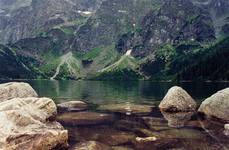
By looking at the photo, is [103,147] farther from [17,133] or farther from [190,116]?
[190,116]

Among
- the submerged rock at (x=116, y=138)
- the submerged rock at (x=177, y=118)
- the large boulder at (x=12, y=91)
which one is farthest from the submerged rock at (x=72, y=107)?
the submerged rock at (x=116, y=138)

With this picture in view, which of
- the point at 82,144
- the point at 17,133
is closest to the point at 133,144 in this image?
the point at 82,144

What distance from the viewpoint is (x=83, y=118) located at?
2093 inches

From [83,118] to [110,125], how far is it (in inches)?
281

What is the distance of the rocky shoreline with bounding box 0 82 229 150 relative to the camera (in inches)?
1252

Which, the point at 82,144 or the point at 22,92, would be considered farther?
the point at 22,92

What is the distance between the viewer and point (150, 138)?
37.9 metres

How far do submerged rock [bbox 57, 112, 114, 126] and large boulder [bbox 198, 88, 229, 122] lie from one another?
14.6 m

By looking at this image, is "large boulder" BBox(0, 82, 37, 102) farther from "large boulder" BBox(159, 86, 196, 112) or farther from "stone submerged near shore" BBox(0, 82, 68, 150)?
"large boulder" BBox(159, 86, 196, 112)

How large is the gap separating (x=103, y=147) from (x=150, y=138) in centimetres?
589

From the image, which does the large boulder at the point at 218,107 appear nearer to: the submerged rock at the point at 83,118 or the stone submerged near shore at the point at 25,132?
the submerged rock at the point at 83,118

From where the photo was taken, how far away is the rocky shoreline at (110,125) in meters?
31.8

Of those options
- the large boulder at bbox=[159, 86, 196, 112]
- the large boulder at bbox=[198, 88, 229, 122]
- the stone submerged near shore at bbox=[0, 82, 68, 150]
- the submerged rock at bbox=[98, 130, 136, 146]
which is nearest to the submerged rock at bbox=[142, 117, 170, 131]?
the submerged rock at bbox=[98, 130, 136, 146]

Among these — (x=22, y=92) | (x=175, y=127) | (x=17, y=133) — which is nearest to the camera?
(x=17, y=133)
